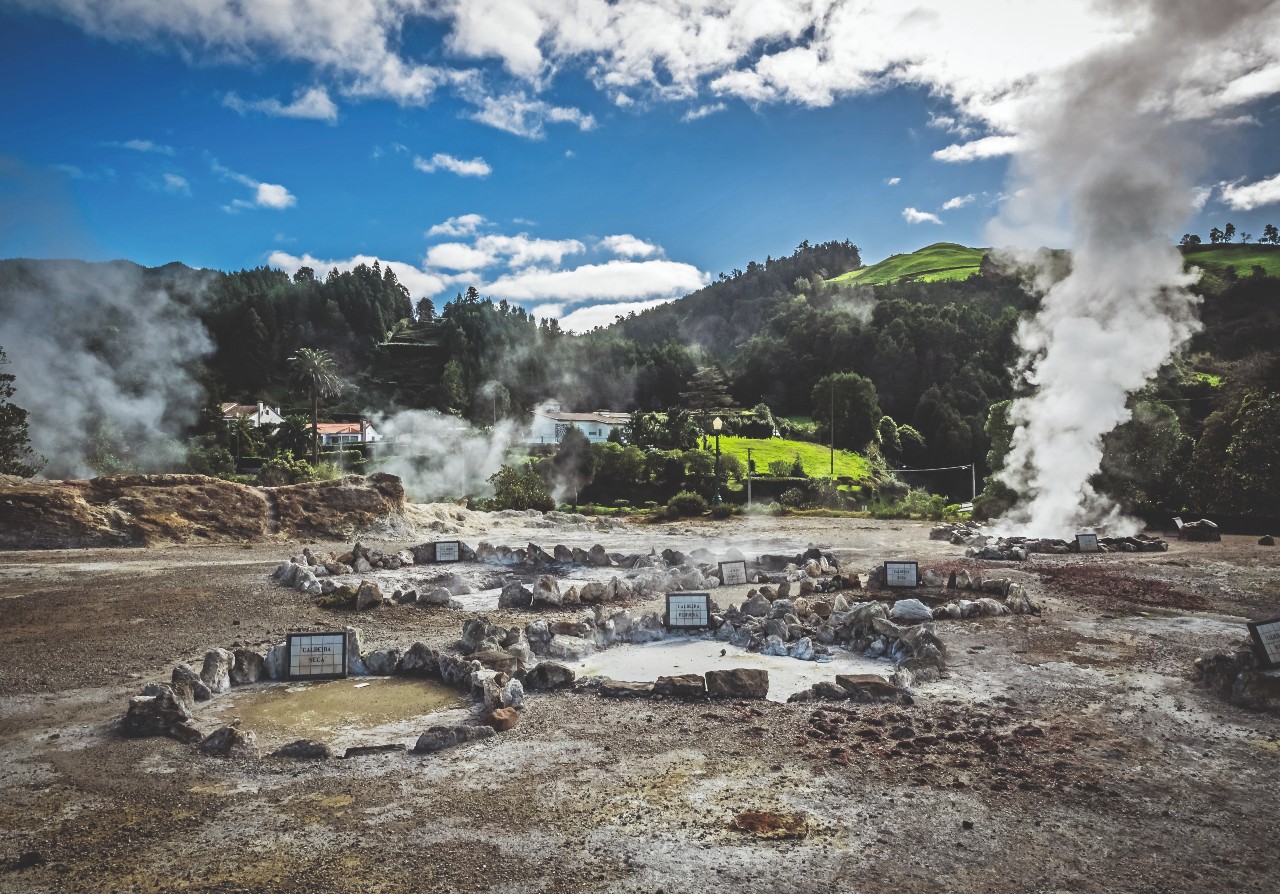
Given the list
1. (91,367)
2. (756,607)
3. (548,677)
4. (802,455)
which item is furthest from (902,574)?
(91,367)

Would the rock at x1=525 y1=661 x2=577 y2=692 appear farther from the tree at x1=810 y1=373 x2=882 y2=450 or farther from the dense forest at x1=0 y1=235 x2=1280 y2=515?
the tree at x1=810 y1=373 x2=882 y2=450

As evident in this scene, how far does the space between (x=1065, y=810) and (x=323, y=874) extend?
4.88m

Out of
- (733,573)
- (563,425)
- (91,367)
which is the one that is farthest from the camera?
(563,425)

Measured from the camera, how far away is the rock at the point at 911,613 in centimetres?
1077

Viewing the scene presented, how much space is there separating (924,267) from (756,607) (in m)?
149

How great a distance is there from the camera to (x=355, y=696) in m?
8.05

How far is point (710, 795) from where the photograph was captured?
5.33m

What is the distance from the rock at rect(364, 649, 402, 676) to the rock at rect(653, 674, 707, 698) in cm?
338

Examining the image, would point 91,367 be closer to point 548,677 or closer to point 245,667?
point 245,667

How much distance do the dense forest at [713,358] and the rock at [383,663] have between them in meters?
34.3

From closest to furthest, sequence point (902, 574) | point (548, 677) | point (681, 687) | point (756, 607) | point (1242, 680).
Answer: point (1242, 680) < point (681, 687) < point (548, 677) < point (756, 607) < point (902, 574)

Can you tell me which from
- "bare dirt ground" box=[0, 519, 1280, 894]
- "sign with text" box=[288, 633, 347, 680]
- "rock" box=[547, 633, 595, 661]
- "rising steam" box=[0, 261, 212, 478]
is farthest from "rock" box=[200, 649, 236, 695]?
"rising steam" box=[0, 261, 212, 478]

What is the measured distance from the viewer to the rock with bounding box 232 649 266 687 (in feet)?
27.7

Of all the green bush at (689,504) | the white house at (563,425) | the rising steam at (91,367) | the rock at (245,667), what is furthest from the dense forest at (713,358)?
the rock at (245,667)
